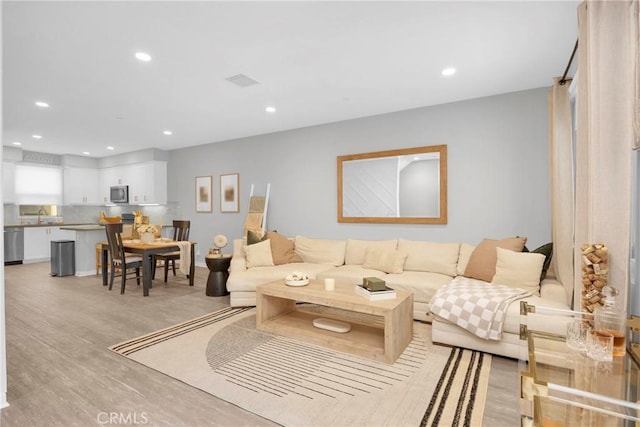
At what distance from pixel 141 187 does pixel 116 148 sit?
976mm

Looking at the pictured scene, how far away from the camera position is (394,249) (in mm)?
4121

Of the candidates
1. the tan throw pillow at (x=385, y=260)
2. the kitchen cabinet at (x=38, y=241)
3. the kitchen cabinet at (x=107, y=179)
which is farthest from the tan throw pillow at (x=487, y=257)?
the kitchen cabinet at (x=38, y=241)

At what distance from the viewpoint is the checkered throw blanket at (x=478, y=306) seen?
8.13ft

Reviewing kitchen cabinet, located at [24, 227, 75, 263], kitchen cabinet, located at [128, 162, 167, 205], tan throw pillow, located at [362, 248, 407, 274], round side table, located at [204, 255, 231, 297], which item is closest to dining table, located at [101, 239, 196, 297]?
round side table, located at [204, 255, 231, 297]

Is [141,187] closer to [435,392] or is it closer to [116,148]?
[116,148]

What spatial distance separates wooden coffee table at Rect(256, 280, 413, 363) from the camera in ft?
8.27

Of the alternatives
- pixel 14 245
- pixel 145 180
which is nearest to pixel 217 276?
pixel 145 180

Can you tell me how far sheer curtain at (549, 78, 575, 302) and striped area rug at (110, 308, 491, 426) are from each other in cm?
118

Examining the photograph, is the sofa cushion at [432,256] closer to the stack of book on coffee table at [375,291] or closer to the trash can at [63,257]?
the stack of book on coffee table at [375,291]

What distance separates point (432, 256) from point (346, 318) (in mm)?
1309

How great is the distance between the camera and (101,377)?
227 centimetres

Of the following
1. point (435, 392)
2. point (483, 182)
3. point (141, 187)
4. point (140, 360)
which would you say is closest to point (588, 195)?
point (435, 392)

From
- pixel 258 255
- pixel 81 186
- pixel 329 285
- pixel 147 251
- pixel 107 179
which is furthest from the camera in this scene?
pixel 107 179

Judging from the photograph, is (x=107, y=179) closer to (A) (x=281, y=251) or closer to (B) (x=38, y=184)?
(B) (x=38, y=184)
